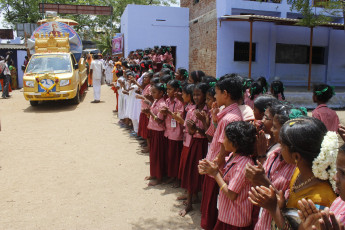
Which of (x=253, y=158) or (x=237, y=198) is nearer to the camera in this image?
(x=237, y=198)

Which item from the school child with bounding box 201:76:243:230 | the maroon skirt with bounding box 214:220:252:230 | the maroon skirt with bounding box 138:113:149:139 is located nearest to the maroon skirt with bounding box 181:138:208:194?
the school child with bounding box 201:76:243:230

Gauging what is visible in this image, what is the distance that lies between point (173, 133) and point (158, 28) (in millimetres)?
12692

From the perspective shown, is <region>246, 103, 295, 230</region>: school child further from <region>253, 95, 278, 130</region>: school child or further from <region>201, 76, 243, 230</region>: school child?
<region>253, 95, 278, 130</region>: school child

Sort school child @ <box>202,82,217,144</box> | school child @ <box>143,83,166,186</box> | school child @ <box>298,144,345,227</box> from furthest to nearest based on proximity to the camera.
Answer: school child @ <box>143,83,166,186</box> → school child @ <box>202,82,217,144</box> → school child @ <box>298,144,345,227</box>

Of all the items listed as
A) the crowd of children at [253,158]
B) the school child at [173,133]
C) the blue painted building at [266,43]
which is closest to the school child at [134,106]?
the crowd of children at [253,158]

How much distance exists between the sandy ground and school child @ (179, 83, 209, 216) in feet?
0.93

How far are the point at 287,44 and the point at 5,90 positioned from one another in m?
12.2

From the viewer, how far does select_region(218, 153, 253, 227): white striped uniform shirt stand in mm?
2172

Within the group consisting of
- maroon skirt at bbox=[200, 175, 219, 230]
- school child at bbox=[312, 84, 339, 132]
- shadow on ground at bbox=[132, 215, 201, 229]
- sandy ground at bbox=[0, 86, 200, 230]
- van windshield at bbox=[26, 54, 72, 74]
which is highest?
van windshield at bbox=[26, 54, 72, 74]

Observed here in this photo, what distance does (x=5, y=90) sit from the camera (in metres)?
12.9

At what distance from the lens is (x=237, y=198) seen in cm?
224

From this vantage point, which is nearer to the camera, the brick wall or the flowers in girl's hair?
the flowers in girl's hair

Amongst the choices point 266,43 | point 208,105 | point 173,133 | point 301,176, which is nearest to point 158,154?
point 173,133

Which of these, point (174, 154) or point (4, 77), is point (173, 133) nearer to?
point (174, 154)
